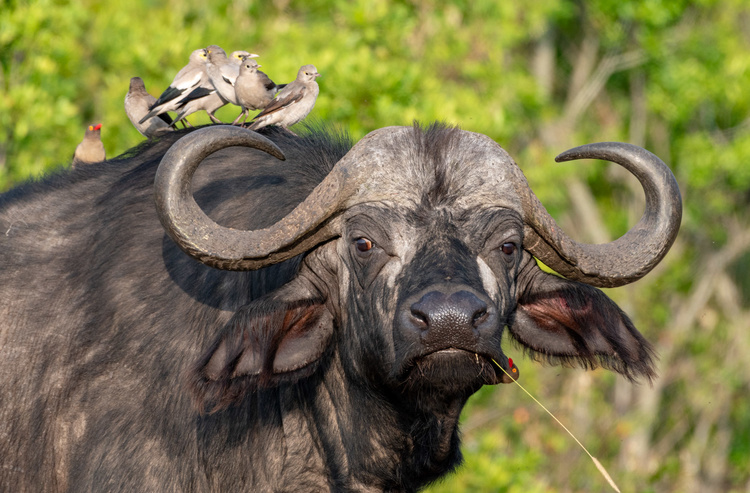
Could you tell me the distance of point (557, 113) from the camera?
61.1 ft

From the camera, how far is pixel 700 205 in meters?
18.3

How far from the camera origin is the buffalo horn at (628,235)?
13.4 ft

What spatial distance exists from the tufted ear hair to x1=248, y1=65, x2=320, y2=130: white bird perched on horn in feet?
3.09

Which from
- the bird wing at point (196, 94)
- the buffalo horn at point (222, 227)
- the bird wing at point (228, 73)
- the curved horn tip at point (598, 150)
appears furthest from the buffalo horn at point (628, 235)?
the bird wing at point (196, 94)

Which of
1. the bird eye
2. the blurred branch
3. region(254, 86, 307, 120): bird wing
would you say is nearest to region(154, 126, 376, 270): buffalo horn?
the bird eye

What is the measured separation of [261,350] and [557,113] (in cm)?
1541

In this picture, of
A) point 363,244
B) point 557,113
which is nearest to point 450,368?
point 363,244

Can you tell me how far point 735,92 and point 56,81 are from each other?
11.7 m

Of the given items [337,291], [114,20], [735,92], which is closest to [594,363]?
[337,291]

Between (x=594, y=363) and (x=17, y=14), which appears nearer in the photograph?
(x=594, y=363)

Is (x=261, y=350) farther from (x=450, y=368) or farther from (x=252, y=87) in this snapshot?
(x=252, y=87)

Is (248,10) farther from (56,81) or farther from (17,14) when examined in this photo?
(17,14)

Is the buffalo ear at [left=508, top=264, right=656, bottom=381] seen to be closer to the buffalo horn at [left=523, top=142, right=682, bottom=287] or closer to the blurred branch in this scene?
the buffalo horn at [left=523, top=142, right=682, bottom=287]

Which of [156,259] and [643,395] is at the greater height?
[156,259]
